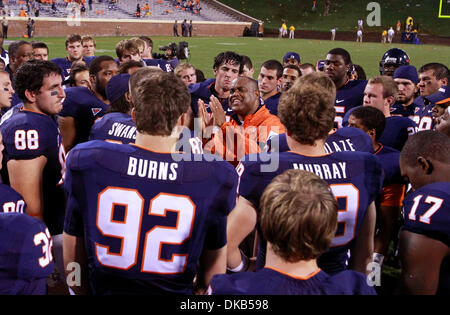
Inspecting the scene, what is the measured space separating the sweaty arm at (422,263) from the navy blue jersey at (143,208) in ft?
3.28

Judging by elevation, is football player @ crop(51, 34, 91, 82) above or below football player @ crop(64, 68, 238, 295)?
above

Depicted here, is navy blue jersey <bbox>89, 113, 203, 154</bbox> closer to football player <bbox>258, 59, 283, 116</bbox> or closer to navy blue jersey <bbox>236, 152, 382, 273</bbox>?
navy blue jersey <bbox>236, 152, 382, 273</bbox>

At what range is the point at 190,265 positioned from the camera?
2119 millimetres

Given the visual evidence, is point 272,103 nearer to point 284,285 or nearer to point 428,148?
point 428,148

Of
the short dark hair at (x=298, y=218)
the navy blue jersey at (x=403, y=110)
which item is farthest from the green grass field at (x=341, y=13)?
the short dark hair at (x=298, y=218)

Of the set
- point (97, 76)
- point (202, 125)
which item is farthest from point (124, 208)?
point (97, 76)

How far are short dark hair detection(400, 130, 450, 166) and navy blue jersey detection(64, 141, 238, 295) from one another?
4.17 ft

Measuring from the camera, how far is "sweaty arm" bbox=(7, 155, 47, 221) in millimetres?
3010

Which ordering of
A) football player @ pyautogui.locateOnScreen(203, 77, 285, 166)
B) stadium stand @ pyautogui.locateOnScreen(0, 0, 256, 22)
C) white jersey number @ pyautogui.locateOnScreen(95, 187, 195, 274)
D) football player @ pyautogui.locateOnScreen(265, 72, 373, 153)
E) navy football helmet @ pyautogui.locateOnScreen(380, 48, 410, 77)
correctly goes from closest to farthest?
white jersey number @ pyautogui.locateOnScreen(95, 187, 195, 274), football player @ pyautogui.locateOnScreen(265, 72, 373, 153), football player @ pyautogui.locateOnScreen(203, 77, 285, 166), navy football helmet @ pyautogui.locateOnScreen(380, 48, 410, 77), stadium stand @ pyautogui.locateOnScreen(0, 0, 256, 22)

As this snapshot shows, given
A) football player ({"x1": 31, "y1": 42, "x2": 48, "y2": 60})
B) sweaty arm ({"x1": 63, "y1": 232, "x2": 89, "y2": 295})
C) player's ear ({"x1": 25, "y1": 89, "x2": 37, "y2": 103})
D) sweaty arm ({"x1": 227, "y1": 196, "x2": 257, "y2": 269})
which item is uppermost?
football player ({"x1": 31, "y1": 42, "x2": 48, "y2": 60})

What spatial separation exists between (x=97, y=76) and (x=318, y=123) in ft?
10.6

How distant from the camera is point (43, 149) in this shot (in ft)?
10.2

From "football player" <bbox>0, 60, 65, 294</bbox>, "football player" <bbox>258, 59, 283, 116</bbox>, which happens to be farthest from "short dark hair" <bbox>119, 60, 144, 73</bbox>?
"football player" <bbox>258, 59, 283, 116</bbox>

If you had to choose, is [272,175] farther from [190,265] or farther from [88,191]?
[88,191]
